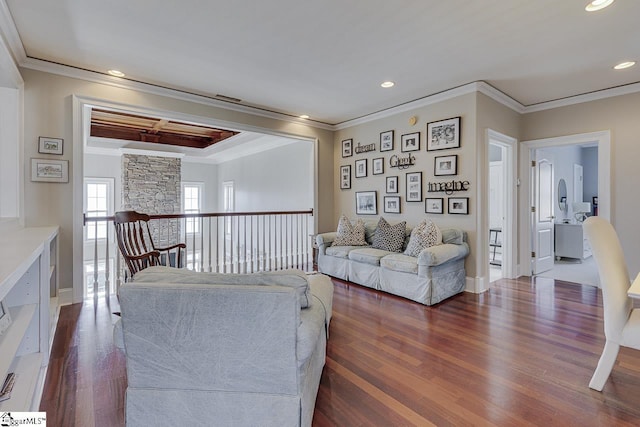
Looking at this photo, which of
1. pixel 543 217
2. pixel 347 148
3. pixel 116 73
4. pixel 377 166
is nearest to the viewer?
pixel 116 73

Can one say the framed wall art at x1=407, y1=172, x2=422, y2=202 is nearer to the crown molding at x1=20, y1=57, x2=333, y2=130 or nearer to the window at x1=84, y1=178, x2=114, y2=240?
the crown molding at x1=20, y1=57, x2=333, y2=130

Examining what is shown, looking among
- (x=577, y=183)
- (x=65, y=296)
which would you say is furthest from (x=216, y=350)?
(x=577, y=183)

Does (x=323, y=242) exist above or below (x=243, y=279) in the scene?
below

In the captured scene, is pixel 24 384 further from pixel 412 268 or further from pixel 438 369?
pixel 412 268

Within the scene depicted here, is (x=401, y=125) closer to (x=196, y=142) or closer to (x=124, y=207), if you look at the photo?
(x=196, y=142)

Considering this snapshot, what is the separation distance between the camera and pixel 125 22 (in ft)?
8.26

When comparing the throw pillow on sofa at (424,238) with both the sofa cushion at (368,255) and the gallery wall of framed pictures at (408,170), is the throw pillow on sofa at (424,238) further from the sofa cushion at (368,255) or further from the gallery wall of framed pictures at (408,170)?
the gallery wall of framed pictures at (408,170)

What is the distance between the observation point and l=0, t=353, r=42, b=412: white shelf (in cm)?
133

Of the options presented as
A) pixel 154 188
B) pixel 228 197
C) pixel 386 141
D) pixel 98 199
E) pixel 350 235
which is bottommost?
pixel 350 235

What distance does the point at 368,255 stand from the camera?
158 inches

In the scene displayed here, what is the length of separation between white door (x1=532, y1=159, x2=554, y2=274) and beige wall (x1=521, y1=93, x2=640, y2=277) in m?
0.90

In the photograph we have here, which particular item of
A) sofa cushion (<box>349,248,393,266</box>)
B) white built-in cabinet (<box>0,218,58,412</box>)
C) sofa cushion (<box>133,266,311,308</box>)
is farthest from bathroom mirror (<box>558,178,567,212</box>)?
white built-in cabinet (<box>0,218,58,412</box>)

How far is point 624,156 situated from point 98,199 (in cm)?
1005

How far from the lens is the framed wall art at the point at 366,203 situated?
5.12 meters
